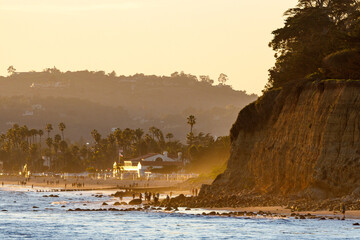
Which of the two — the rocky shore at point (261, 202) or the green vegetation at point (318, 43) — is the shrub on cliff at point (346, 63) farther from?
the rocky shore at point (261, 202)

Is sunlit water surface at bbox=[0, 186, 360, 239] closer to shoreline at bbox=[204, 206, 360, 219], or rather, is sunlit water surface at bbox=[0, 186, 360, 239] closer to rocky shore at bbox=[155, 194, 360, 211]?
shoreline at bbox=[204, 206, 360, 219]

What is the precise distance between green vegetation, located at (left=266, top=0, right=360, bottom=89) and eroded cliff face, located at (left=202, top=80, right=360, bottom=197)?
4279 millimetres

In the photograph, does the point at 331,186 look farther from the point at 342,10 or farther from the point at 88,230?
the point at 342,10

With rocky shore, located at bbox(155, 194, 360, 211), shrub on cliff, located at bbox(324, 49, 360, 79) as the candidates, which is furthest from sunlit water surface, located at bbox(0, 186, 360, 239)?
shrub on cliff, located at bbox(324, 49, 360, 79)

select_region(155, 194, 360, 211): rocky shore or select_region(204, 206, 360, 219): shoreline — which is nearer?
select_region(204, 206, 360, 219): shoreline

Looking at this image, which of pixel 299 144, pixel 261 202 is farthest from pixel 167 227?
pixel 299 144

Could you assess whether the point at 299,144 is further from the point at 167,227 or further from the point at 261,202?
the point at 167,227

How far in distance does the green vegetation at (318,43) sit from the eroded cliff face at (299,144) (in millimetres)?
4279

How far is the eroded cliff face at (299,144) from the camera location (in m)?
70.3

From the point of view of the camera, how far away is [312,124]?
7612 cm

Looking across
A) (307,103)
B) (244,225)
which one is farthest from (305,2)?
(244,225)

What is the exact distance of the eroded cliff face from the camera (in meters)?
70.3

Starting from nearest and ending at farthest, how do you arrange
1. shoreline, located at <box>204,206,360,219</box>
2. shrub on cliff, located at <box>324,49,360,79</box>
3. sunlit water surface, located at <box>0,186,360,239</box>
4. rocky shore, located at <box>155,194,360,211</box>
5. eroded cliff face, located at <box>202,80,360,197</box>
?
sunlit water surface, located at <box>0,186,360,239</box>
shoreline, located at <box>204,206,360,219</box>
rocky shore, located at <box>155,194,360,211</box>
eroded cliff face, located at <box>202,80,360,197</box>
shrub on cliff, located at <box>324,49,360,79</box>

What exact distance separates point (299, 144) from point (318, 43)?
2127 cm
